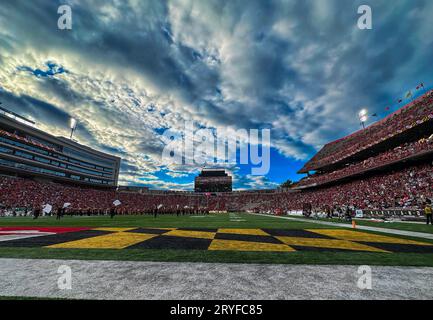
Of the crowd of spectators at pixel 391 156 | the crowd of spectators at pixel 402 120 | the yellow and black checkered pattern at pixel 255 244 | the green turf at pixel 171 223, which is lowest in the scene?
the green turf at pixel 171 223

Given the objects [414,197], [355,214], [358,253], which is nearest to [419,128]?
[414,197]

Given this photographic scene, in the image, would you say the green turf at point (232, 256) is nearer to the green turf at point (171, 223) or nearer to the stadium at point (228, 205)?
the stadium at point (228, 205)

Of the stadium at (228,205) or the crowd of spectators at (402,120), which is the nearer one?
the stadium at (228,205)

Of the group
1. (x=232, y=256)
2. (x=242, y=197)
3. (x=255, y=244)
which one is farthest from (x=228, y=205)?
(x=232, y=256)

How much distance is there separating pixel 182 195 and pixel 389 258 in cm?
7514

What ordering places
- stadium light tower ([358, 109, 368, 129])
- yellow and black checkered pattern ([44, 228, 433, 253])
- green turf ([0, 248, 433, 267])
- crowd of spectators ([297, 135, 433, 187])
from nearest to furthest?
green turf ([0, 248, 433, 267]) < yellow and black checkered pattern ([44, 228, 433, 253]) < crowd of spectators ([297, 135, 433, 187]) < stadium light tower ([358, 109, 368, 129])

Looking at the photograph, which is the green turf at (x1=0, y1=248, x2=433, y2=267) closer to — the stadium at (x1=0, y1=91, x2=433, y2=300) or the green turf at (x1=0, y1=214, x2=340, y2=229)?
the stadium at (x1=0, y1=91, x2=433, y2=300)

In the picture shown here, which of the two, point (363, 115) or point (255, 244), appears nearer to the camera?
point (255, 244)

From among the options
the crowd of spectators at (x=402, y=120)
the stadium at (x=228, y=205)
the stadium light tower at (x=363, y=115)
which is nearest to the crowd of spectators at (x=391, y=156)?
the stadium at (x=228, y=205)

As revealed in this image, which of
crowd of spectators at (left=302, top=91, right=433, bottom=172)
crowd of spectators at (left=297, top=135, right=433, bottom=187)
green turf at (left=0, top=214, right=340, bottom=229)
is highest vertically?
crowd of spectators at (left=302, top=91, right=433, bottom=172)

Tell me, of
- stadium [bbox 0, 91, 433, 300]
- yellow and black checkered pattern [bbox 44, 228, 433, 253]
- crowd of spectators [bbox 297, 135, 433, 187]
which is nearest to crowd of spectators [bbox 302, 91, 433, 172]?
stadium [bbox 0, 91, 433, 300]

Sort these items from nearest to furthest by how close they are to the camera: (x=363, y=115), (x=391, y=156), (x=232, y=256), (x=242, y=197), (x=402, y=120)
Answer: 1. (x=232, y=256)
2. (x=391, y=156)
3. (x=402, y=120)
4. (x=363, y=115)
5. (x=242, y=197)

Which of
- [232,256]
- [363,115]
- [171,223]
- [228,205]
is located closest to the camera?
[232,256]

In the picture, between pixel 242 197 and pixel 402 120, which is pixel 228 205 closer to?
pixel 242 197
